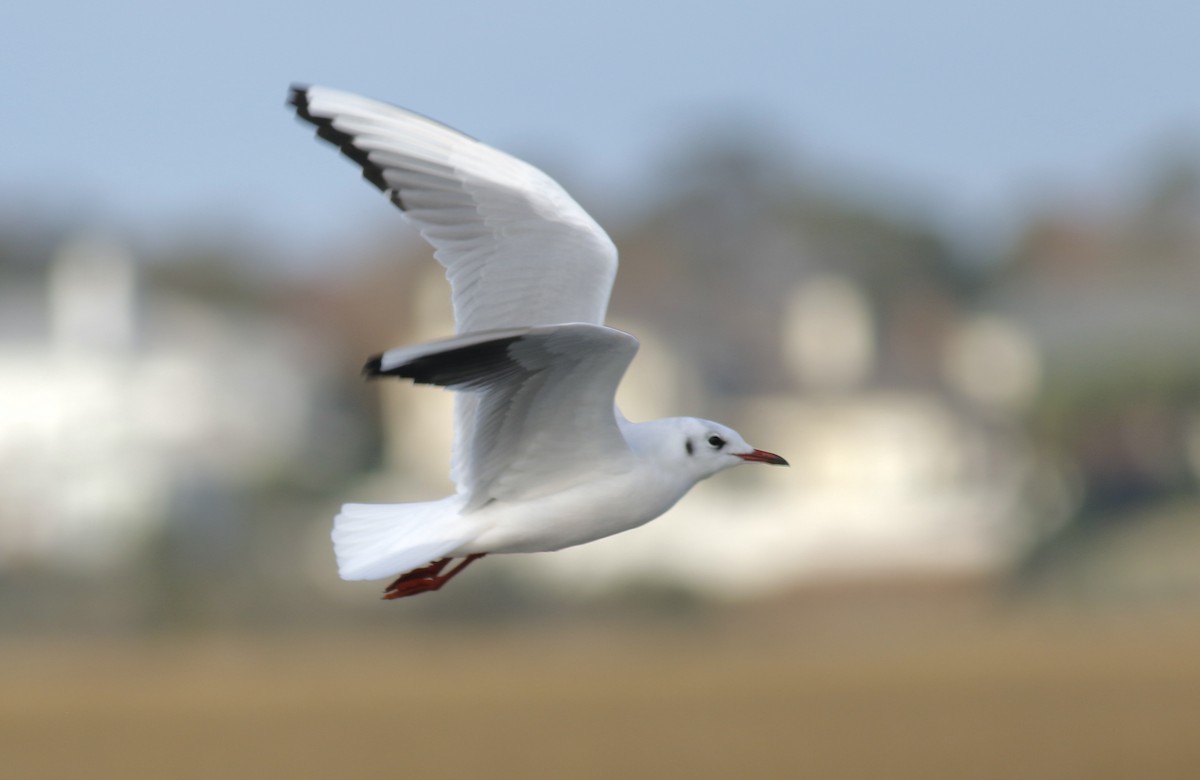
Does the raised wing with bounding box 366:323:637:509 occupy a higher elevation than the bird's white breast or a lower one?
higher

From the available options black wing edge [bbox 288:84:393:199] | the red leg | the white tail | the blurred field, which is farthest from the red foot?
the blurred field

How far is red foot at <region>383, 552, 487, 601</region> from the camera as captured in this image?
260 inches

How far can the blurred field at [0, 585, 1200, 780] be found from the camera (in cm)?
1852

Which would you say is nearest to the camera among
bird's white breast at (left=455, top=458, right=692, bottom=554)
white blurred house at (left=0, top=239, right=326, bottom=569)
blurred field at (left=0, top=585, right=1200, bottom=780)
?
bird's white breast at (left=455, top=458, right=692, bottom=554)

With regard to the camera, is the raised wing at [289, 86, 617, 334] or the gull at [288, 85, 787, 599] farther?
the raised wing at [289, 86, 617, 334]

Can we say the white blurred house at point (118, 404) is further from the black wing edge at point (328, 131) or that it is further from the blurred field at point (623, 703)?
the black wing edge at point (328, 131)

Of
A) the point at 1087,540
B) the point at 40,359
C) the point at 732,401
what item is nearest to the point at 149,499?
the point at 40,359

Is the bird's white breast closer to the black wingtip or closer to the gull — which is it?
the gull

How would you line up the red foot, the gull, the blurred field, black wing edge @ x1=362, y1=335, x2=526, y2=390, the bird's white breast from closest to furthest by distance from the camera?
black wing edge @ x1=362, y1=335, x2=526, y2=390 → the gull → the bird's white breast → the red foot → the blurred field

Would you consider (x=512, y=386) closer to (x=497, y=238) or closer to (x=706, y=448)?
(x=706, y=448)

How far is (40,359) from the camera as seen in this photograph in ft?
141

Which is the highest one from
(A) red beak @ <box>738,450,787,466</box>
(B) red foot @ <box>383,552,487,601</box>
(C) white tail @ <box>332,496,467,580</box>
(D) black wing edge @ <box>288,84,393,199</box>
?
(D) black wing edge @ <box>288,84,393,199</box>

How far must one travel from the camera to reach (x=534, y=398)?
6.13 m

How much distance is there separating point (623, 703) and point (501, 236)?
16.4 meters
